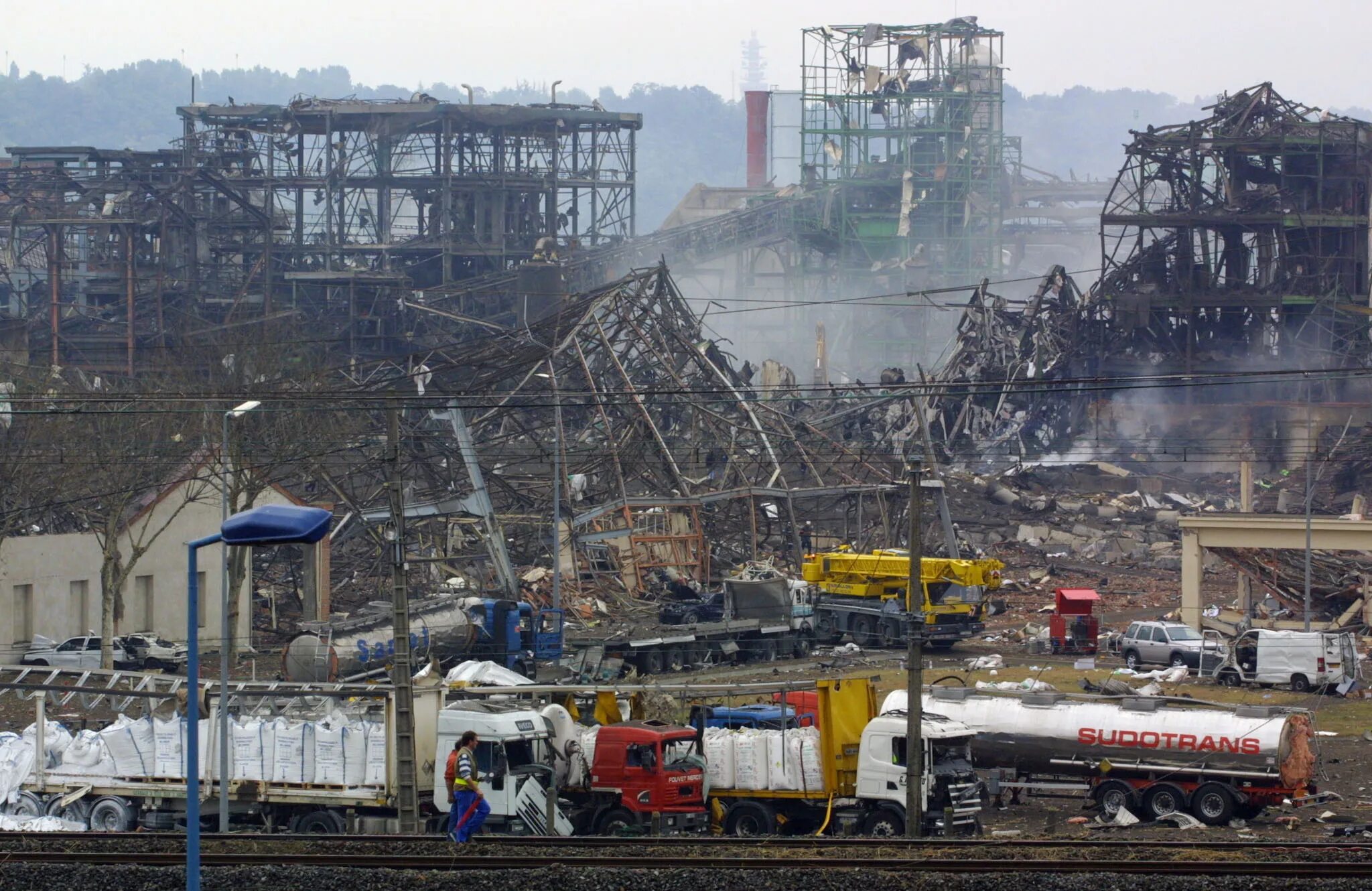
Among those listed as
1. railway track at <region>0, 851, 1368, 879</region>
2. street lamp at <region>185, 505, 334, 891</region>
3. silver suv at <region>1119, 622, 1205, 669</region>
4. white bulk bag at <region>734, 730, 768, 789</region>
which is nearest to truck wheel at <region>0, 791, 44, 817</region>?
railway track at <region>0, 851, 1368, 879</region>

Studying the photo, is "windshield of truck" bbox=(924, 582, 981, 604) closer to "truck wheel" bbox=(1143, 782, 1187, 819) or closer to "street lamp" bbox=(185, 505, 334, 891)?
"truck wheel" bbox=(1143, 782, 1187, 819)

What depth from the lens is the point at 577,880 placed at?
1384 cm

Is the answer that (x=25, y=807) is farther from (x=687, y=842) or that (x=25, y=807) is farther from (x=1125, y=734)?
(x=1125, y=734)

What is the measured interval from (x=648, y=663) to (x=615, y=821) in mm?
14000

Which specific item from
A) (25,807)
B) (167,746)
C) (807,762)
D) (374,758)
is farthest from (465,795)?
(25,807)

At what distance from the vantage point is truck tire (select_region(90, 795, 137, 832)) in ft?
65.3

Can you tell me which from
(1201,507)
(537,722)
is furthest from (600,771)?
(1201,507)

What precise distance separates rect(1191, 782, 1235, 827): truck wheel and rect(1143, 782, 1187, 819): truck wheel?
0.56 ft

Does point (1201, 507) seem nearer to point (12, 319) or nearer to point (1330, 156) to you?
point (1330, 156)

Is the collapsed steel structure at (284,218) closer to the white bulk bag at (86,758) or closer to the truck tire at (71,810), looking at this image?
the white bulk bag at (86,758)

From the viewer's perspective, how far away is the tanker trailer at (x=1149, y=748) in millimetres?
20188

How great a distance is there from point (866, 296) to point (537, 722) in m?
75.0

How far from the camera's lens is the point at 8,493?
32.7 meters

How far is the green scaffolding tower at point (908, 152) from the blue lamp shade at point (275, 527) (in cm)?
8120
